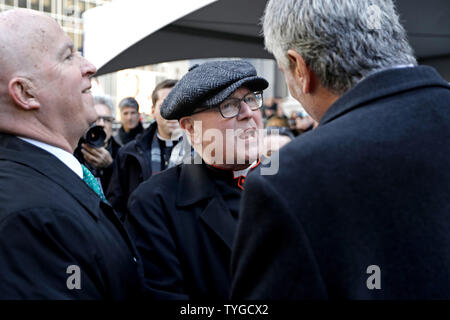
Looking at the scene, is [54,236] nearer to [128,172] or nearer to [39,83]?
[39,83]

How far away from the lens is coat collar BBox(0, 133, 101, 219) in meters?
1.56

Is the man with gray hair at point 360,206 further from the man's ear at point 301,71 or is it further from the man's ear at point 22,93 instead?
the man's ear at point 22,93

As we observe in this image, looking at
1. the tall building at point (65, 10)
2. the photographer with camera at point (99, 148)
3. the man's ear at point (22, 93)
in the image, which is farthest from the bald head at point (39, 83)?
the tall building at point (65, 10)

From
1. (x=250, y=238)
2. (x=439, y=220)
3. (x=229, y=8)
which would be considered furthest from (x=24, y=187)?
(x=229, y=8)

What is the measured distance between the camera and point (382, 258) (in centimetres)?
117

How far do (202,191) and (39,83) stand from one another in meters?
0.75

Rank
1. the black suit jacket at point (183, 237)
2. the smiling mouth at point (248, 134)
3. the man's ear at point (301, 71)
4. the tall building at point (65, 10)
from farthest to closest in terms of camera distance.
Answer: the tall building at point (65, 10) < the smiling mouth at point (248, 134) < the black suit jacket at point (183, 237) < the man's ear at point (301, 71)

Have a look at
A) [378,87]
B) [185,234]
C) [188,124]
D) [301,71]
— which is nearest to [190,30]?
[188,124]

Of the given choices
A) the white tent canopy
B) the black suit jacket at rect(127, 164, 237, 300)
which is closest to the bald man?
the black suit jacket at rect(127, 164, 237, 300)

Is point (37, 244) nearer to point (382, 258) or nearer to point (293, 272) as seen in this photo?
point (293, 272)

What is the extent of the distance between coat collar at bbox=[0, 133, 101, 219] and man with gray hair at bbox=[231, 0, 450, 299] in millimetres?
615

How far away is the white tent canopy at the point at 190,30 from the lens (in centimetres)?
482

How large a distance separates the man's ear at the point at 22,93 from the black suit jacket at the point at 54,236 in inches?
4.7

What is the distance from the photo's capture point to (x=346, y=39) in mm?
1307
